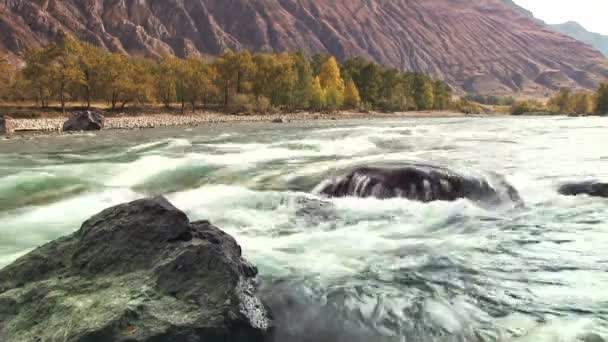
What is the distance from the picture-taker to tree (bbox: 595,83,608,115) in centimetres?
15019

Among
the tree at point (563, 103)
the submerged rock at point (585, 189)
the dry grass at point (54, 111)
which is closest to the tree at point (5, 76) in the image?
the dry grass at point (54, 111)

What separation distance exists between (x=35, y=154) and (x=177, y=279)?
100ft

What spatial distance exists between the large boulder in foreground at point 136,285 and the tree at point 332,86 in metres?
113

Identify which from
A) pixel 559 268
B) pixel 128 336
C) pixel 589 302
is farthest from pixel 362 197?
pixel 128 336

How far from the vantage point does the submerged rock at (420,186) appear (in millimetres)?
16219

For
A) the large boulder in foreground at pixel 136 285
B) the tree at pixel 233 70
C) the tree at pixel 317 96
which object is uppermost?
the tree at pixel 233 70

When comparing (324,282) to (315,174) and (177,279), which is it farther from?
(315,174)

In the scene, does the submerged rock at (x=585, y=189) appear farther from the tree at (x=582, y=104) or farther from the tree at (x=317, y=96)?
the tree at (x=582, y=104)

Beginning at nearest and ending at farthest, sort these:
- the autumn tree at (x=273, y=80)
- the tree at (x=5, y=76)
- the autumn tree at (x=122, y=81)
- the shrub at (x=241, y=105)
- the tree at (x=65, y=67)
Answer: the tree at (x=5, y=76), the tree at (x=65, y=67), the autumn tree at (x=122, y=81), the shrub at (x=241, y=105), the autumn tree at (x=273, y=80)

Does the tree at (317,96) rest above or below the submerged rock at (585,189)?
above

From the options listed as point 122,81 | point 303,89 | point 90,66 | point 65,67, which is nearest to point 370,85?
point 303,89

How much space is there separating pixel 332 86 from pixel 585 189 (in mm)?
109010

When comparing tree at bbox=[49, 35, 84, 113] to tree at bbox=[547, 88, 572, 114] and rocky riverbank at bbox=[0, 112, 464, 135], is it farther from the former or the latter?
tree at bbox=[547, 88, 572, 114]

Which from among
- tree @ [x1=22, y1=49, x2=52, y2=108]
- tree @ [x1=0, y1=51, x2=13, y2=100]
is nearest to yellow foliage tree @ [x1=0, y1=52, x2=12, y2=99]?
tree @ [x1=0, y1=51, x2=13, y2=100]
